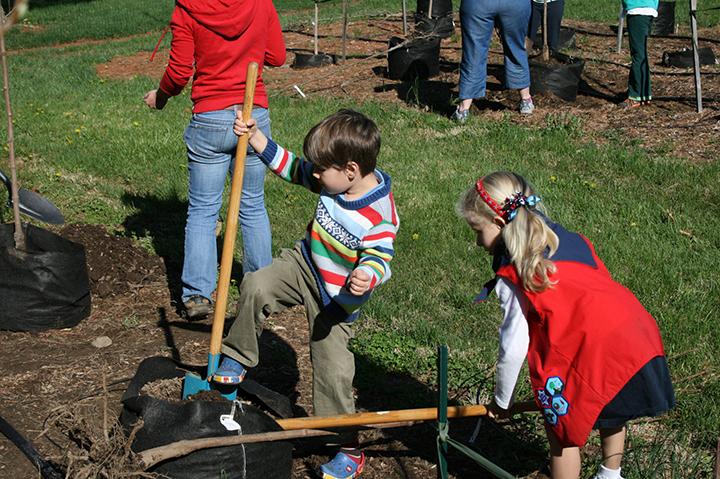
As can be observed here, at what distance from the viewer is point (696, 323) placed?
11.6 ft

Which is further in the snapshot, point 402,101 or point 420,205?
point 402,101

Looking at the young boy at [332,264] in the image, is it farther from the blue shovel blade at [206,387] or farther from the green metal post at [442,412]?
the green metal post at [442,412]


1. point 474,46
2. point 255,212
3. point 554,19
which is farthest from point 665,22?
Result: point 255,212

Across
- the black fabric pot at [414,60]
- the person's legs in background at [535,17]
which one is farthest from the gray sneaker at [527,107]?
the person's legs in background at [535,17]

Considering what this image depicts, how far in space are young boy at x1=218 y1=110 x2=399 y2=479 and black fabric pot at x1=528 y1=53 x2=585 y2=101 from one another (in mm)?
5770

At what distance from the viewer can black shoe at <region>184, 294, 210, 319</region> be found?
3.93 m

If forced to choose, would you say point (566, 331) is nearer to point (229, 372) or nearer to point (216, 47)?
point (229, 372)

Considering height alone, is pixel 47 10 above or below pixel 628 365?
above

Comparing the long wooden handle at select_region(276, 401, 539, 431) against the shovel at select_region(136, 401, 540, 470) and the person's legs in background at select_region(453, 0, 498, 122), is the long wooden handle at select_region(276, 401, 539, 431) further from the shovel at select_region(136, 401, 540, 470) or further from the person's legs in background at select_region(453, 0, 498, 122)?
the person's legs in background at select_region(453, 0, 498, 122)

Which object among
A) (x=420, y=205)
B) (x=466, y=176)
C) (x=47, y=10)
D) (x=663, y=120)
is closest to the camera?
(x=420, y=205)

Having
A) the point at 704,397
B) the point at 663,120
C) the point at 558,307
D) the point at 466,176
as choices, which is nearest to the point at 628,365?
the point at 558,307

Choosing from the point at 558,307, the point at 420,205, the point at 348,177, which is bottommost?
the point at 420,205

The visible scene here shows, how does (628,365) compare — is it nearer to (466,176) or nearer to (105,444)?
(105,444)

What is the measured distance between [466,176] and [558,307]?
3777 mm
